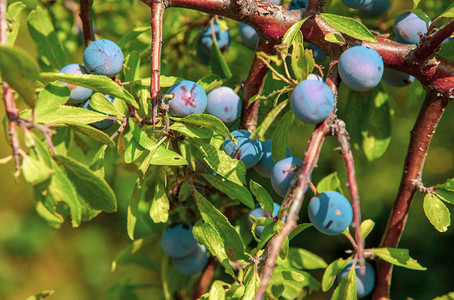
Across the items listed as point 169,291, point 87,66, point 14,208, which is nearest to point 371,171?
point 169,291

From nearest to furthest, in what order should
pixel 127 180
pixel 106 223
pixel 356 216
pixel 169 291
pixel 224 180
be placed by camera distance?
1. pixel 356 216
2. pixel 224 180
3. pixel 169 291
4. pixel 127 180
5. pixel 106 223

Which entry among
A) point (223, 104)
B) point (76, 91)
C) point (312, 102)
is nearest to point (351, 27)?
point (312, 102)

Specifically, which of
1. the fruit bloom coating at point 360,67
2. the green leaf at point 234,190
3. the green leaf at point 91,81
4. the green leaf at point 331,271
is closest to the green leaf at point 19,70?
the green leaf at point 91,81

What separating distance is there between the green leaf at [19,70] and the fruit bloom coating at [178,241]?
53 cm

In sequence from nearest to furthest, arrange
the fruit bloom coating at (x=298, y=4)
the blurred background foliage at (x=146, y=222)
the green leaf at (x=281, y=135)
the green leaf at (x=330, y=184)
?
the green leaf at (x=281, y=135)
the green leaf at (x=330, y=184)
the fruit bloom coating at (x=298, y=4)
the blurred background foliage at (x=146, y=222)

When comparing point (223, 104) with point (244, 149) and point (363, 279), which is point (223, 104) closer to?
point (244, 149)

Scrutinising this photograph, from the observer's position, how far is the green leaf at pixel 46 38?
0.96 m

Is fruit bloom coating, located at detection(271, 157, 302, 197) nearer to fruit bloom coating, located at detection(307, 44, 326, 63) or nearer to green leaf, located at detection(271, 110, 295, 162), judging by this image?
green leaf, located at detection(271, 110, 295, 162)

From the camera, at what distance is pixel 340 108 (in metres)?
1.10

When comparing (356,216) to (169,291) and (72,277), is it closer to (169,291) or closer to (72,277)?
(169,291)

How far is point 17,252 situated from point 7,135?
2.64 metres

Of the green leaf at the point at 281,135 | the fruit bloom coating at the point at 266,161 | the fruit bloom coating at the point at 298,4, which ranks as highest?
the fruit bloom coating at the point at 298,4

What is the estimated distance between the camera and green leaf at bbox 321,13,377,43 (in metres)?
0.69

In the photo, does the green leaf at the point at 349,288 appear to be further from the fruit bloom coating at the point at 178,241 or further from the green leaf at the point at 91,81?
the green leaf at the point at 91,81
